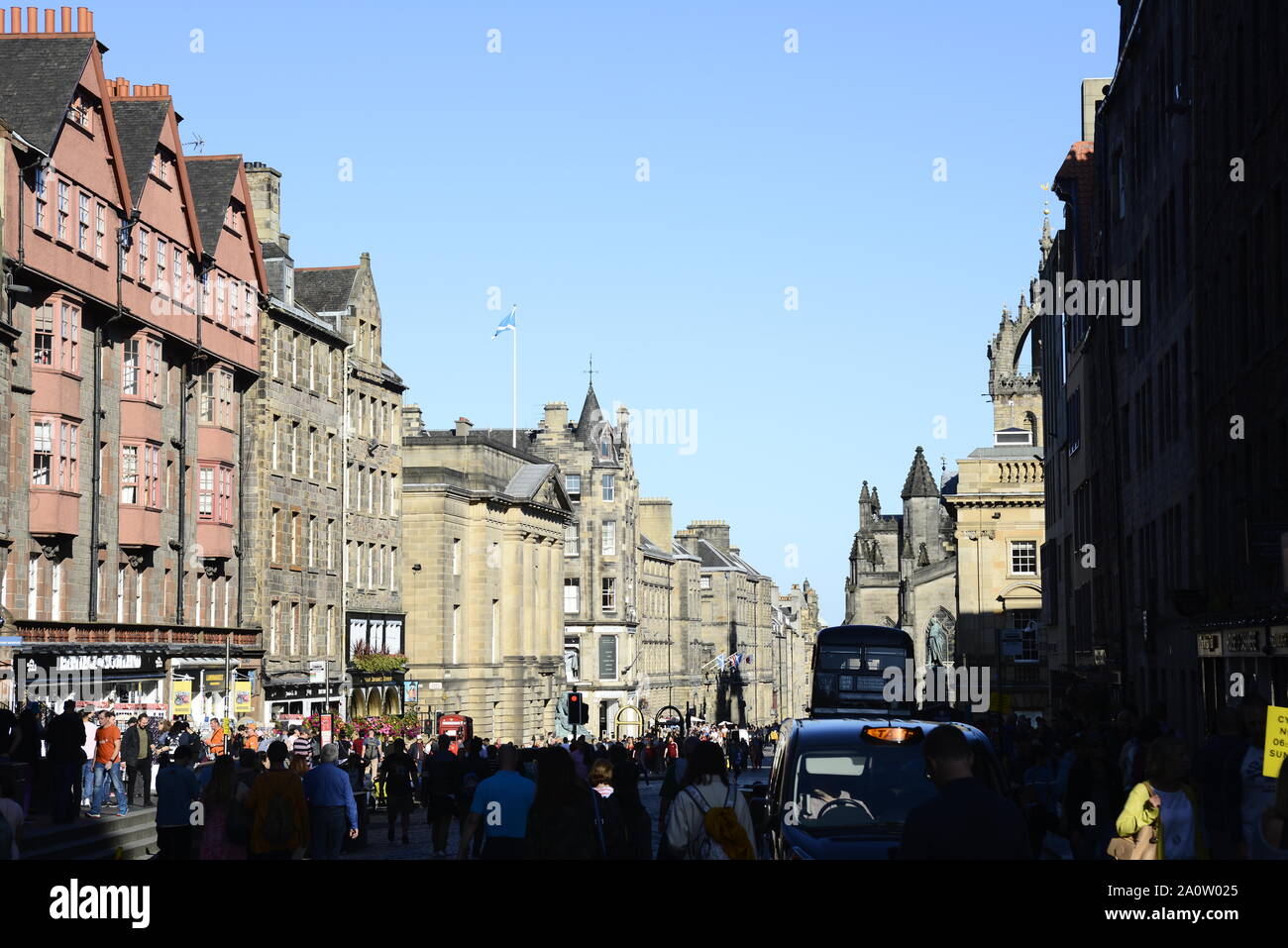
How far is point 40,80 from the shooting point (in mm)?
42969

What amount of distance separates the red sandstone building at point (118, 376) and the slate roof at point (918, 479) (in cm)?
8468

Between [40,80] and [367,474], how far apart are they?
27.4 m

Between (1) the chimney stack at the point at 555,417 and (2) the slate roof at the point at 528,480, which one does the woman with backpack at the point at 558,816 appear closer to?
(2) the slate roof at the point at 528,480

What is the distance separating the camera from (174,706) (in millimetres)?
47344

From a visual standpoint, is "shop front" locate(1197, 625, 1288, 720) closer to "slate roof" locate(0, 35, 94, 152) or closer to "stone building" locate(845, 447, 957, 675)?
"slate roof" locate(0, 35, 94, 152)

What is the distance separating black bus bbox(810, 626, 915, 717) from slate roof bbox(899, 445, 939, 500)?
85.1 metres

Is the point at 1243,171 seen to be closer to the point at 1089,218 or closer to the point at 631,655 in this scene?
the point at 1089,218

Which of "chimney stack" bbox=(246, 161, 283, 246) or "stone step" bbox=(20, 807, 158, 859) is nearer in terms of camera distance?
"stone step" bbox=(20, 807, 158, 859)

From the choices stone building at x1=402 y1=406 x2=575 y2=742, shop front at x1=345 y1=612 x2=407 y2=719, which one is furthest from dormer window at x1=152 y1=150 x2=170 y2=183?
stone building at x1=402 y1=406 x2=575 y2=742

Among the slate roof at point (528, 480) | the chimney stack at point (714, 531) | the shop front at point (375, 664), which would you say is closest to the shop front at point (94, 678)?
the shop front at point (375, 664)

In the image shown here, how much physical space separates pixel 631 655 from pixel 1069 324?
2072 inches

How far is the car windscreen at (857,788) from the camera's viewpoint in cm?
1259

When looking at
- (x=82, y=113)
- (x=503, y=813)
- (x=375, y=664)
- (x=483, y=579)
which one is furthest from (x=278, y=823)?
(x=483, y=579)

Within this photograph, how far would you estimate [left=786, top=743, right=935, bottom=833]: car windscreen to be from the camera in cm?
1259
